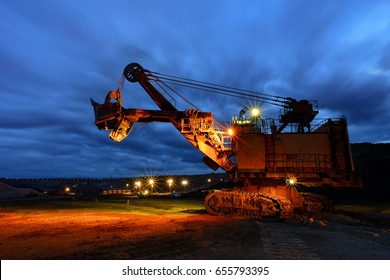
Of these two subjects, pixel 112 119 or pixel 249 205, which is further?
pixel 112 119

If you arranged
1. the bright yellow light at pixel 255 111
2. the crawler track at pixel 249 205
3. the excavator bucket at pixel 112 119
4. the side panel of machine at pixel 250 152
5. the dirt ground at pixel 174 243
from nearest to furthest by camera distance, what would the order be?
the dirt ground at pixel 174 243 < the crawler track at pixel 249 205 < the side panel of machine at pixel 250 152 < the excavator bucket at pixel 112 119 < the bright yellow light at pixel 255 111

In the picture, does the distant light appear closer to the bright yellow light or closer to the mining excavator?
the mining excavator

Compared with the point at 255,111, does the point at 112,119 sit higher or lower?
lower

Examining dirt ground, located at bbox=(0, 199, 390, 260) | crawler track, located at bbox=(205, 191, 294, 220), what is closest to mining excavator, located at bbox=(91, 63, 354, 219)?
crawler track, located at bbox=(205, 191, 294, 220)

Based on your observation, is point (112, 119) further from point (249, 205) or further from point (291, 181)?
point (291, 181)

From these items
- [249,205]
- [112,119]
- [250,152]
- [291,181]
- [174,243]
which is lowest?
[174,243]

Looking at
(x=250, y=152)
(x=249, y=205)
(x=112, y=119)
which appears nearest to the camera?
(x=249, y=205)

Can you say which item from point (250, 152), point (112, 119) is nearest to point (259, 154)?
point (250, 152)

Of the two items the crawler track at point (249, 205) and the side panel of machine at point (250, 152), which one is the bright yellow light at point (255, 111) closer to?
the side panel of machine at point (250, 152)

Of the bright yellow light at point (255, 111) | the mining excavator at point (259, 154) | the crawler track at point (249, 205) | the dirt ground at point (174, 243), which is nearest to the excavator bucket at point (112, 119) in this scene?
the mining excavator at point (259, 154)

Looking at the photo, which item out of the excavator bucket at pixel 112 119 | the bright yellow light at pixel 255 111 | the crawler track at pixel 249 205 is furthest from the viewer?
the bright yellow light at pixel 255 111

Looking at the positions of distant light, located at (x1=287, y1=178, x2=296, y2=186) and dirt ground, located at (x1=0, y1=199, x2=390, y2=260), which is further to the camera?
distant light, located at (x1=287, y1=178, x2=296, y2=186)

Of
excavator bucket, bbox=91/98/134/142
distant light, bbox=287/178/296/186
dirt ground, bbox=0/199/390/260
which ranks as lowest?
dirt ground, bbox=0/199/390/260

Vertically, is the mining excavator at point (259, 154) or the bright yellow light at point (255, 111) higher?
the bright yellow light at point (255, 111)
